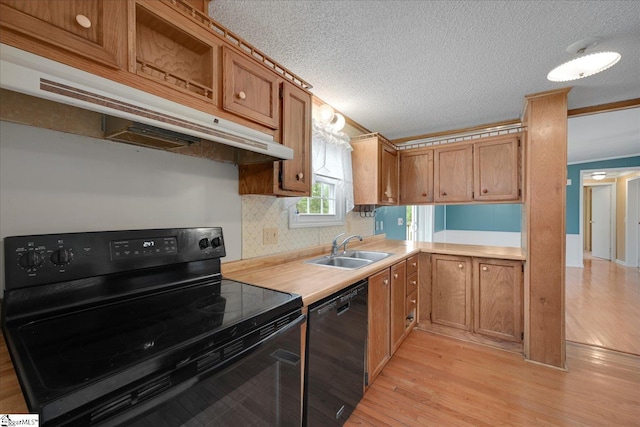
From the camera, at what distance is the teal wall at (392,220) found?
12.1 ft

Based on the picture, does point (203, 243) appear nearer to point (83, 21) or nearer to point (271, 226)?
point (271, 226)

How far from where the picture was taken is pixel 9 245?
0.82 metres

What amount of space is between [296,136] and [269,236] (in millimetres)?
724

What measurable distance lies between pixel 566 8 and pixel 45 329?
101 inches

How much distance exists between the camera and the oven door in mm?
640

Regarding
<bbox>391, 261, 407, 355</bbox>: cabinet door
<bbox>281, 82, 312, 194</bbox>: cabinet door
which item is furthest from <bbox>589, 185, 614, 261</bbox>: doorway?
<bbox>281, 82, 312, 194</bbox>: cabinet door

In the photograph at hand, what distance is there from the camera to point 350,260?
93.8 inches

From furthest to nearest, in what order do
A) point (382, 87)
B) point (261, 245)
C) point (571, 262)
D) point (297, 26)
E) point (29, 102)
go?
point (571, 262) → point (382, 87) → point (261, 245) → point (297, 26) → point (29, 102)

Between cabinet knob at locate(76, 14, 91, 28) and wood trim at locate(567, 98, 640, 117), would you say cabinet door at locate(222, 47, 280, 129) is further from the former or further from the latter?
wood trim at locate(567, 98, 640, 117)

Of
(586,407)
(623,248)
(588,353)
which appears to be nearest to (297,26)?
(586,407)

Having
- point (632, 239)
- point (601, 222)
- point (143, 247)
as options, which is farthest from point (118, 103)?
point (601, 222)

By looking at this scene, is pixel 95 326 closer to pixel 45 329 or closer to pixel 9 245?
pixel 45 329

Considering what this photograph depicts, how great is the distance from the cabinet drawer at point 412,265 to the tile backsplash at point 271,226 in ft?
2.66

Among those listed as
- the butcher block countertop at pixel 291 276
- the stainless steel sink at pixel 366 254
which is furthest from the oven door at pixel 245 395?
the stainless steel sink at pixel 366 254
